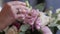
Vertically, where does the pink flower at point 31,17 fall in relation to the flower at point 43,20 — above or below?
above

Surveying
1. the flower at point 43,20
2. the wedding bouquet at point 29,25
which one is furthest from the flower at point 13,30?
the flower at point 43,20

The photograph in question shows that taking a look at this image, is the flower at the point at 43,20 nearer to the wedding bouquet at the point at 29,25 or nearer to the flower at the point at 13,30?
the wedding bouquet at the point at 29,25

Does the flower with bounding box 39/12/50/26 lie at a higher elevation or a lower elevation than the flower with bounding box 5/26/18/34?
higher

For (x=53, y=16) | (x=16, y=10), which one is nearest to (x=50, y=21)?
(x=53, y=16)

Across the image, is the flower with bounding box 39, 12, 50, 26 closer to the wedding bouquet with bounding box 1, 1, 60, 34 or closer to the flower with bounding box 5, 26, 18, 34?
the wedding bouquet with bounding box 1, 1, 60, 34

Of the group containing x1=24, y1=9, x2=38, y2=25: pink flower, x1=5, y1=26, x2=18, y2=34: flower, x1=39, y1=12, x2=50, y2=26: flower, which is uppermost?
x1=24, y1=9, x2=38, y2=25: pink flower

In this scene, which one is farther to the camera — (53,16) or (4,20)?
(53,16)

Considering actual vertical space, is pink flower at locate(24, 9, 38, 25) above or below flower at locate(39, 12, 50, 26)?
above

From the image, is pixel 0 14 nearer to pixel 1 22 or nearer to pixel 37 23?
pixel 1 22

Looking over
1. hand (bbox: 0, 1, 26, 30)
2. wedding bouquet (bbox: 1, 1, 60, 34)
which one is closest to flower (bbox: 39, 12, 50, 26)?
wedding bouquet (bbox: 1, 1, 60, 34)

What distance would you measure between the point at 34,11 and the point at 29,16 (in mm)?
32

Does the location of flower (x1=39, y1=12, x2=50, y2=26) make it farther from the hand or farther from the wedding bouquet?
the hand

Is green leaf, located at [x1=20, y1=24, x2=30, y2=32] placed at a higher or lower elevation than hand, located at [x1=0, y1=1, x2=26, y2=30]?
lower

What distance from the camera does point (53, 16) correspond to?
919 mm
